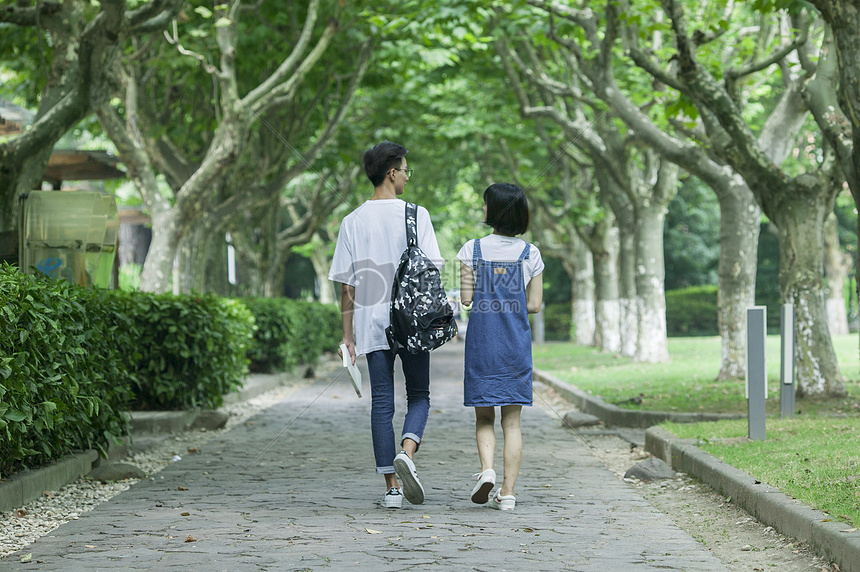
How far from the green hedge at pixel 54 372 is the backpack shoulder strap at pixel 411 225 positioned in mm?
2283

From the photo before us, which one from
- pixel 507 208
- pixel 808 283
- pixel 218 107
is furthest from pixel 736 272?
pixel 507 208

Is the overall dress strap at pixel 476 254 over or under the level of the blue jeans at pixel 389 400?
over

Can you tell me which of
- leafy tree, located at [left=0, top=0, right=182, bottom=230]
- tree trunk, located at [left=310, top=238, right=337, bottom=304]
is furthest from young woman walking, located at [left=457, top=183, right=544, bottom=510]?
tree trunk, located at [left=310, top=238, right=337, bottom=304]

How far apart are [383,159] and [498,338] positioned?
1291 mm

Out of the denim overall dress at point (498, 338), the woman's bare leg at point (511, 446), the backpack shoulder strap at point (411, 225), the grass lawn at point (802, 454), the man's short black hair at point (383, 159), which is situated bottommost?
the grass lawn at point (802, 454)

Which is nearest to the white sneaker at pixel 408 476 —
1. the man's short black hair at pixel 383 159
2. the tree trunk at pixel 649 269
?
the man's short black hair at pixel 383 159

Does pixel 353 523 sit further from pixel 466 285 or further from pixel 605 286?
pixel 605 286

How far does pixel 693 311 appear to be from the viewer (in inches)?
1724

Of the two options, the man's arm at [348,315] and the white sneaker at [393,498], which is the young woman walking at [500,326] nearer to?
the white sneaker at [393,498]

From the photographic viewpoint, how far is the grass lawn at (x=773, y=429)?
564 cm

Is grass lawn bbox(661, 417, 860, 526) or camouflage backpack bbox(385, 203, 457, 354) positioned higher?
camouflage backpack bbox(385, 203, 457, 354)

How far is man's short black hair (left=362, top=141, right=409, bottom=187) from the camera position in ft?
19.8

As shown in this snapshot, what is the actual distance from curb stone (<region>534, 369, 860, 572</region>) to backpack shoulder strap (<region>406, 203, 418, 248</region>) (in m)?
2.45

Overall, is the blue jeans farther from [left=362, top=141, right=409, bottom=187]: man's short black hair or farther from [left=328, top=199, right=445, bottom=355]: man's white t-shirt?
[left=362, top=141, right=409, bottom=187]: man's short black hair
